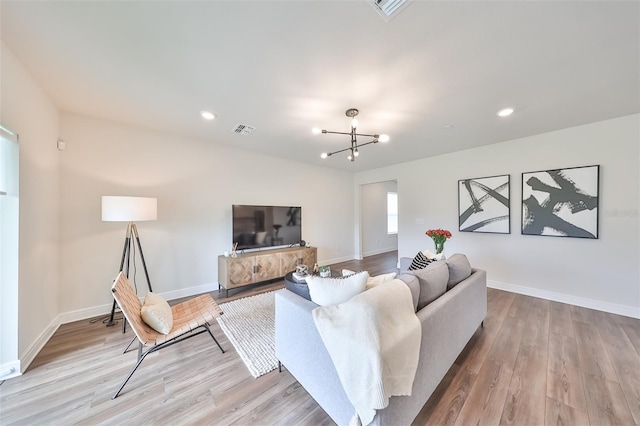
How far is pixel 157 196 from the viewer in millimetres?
3264

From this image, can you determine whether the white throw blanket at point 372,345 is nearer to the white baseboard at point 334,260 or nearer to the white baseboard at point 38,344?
the white baseboard at point 38,344

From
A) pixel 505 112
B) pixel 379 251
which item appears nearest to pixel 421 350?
pixel 505 112

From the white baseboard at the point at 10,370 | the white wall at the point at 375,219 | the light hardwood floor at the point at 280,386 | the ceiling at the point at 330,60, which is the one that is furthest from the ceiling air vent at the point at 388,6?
the white wall at the point at 375,219

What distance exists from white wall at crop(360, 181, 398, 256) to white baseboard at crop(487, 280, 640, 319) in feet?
10.6

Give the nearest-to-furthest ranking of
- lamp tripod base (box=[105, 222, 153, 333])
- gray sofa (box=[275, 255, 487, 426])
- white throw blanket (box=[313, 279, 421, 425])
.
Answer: white throw blanket (box=[313, 279, 421, 425]) → gray sofa (box=[275, 255, 487, 426]) → lamp tripod base (box=[105, 222, 153, 333])

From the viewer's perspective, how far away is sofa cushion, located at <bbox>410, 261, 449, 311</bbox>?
1.62 m

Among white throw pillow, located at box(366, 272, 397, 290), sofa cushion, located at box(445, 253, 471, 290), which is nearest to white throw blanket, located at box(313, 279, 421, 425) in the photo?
white throw pillow, located at box(366, 272, 397, 290)

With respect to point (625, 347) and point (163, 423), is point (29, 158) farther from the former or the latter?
point (625, 347)

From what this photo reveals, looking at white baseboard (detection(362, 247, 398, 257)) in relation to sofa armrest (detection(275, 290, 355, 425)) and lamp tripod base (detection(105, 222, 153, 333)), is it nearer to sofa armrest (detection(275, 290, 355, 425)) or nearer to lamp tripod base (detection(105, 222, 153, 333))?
sofa armrest (detection(275, 290, 355, 425))

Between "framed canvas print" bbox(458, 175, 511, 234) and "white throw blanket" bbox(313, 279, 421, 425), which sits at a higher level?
"framed canvas print" bbox(458, 175, 511, 234)

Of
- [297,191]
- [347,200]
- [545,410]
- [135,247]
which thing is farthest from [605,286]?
[135,247]

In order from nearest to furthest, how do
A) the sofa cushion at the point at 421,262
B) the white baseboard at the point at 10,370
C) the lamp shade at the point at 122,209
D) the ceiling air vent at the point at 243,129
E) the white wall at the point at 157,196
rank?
the white baseboard at the point at 10,370, the lamp shade at the point at 122,209, the sofa cushion at the point at 421,262, the white wall at the point at 157,196, the ceiling air vent at the point at 243,129

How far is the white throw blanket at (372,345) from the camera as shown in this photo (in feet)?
3.41

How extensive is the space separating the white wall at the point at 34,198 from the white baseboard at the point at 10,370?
0.05 meters
